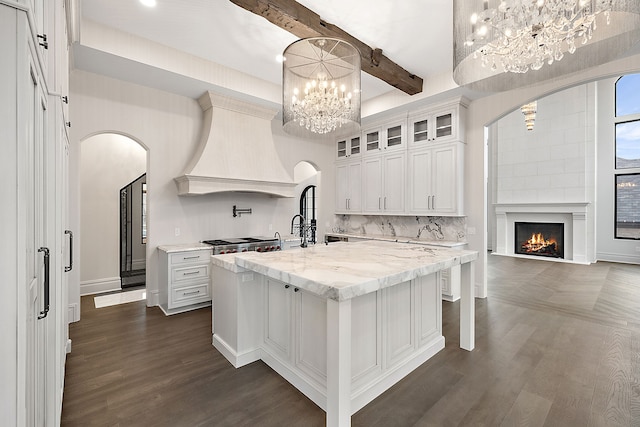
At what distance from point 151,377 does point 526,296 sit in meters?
5.08

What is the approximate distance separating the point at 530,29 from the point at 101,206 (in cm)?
603

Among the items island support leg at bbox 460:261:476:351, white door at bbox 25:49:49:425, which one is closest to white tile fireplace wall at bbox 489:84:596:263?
island support leg at bbox 460:261:476:351

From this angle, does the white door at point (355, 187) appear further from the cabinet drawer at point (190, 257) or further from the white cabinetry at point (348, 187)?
the cabinet drawer at point (190, 257)

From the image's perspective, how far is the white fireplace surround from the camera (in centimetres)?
748

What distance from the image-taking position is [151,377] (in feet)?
8.05

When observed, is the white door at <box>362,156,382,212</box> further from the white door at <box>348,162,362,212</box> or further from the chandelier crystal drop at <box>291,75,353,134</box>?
the chandelier crystal drop at <box>291,75,353,134</box>

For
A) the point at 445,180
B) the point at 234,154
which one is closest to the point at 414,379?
the point at 445,180

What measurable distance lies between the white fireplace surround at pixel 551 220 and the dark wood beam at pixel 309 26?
6450mm

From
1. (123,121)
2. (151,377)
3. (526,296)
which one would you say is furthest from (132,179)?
(526,296)

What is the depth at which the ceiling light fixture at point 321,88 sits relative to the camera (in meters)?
2.86

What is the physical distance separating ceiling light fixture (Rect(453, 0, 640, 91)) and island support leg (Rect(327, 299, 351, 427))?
6.10ft

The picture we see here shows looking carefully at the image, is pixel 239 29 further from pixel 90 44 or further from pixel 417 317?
pixel 417 317

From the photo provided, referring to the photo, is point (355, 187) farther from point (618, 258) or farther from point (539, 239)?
point (618, 258)

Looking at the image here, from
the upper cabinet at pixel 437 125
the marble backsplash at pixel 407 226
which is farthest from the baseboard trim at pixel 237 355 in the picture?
the upper cabinet at pixel 437 125
